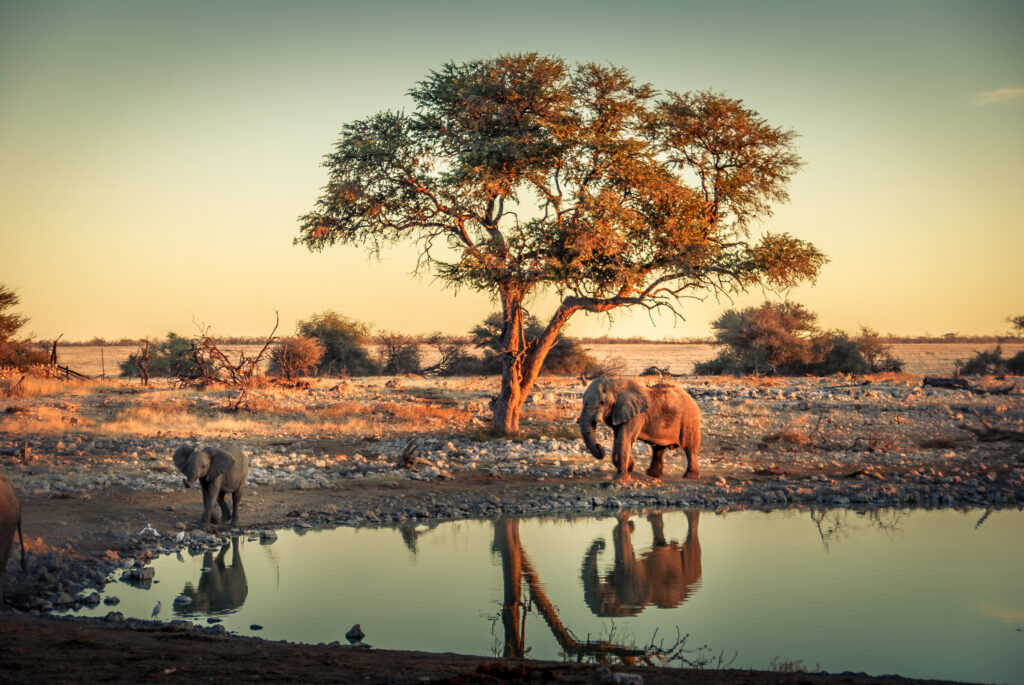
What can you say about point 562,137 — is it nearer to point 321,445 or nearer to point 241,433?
point 321,445

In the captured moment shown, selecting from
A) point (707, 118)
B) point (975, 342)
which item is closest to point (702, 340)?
point (975, 342)

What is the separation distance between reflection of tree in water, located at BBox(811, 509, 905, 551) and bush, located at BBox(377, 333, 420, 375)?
122ft

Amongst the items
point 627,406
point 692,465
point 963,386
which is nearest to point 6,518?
point 627,406

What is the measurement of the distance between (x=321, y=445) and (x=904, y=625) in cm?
1409

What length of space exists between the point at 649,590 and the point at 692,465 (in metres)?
7.08

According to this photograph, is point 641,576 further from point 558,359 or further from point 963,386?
point 558,359

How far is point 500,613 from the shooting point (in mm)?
9227

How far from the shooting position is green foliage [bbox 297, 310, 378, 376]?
1933 inches

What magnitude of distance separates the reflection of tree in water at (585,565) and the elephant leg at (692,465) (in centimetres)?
256

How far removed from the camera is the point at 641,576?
10781 mm

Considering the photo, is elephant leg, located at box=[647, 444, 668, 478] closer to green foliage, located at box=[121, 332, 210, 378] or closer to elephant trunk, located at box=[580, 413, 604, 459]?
elephant trunk, located at box=[580, 413, 604, 459]

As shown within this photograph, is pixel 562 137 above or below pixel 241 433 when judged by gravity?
above

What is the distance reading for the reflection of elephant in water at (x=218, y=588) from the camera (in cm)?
935

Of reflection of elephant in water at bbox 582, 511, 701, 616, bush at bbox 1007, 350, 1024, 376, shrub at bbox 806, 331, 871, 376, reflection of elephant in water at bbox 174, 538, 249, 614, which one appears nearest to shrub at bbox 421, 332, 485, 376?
shrub at bbox 806, 331, 871, 376
